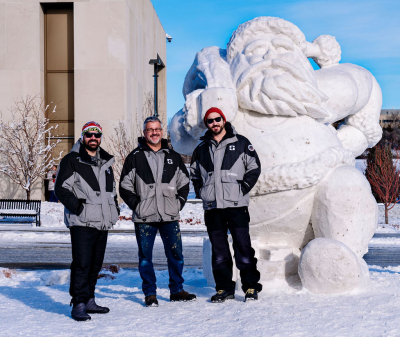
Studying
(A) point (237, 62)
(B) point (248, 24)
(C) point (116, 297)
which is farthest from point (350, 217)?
(C) point (116, 297)

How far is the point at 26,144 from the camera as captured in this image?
20875mm

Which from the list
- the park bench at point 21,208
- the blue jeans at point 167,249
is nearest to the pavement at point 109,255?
the park bench at point 21,208

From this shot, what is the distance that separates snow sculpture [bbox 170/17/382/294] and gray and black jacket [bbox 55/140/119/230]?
0.94 m

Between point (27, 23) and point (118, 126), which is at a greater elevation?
point (27, 23)

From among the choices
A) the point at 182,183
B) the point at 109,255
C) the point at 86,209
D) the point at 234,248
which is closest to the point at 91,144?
the point at 86,209

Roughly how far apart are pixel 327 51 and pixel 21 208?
13.3m

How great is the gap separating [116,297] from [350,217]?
227cm

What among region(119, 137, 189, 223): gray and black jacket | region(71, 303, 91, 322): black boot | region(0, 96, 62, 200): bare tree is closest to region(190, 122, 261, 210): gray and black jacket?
region(119, 137, 189, 223): gray and black jacket

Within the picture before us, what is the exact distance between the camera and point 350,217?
4.08 metres

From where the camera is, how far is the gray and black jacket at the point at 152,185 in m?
4.17

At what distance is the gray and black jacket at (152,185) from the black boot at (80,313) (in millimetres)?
851

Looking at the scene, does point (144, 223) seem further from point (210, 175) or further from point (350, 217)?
point (350, 217)

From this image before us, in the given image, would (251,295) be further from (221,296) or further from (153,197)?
(153,197)

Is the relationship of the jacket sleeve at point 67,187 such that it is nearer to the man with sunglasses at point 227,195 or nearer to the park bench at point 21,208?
the man with sunglasses at point 227,195
